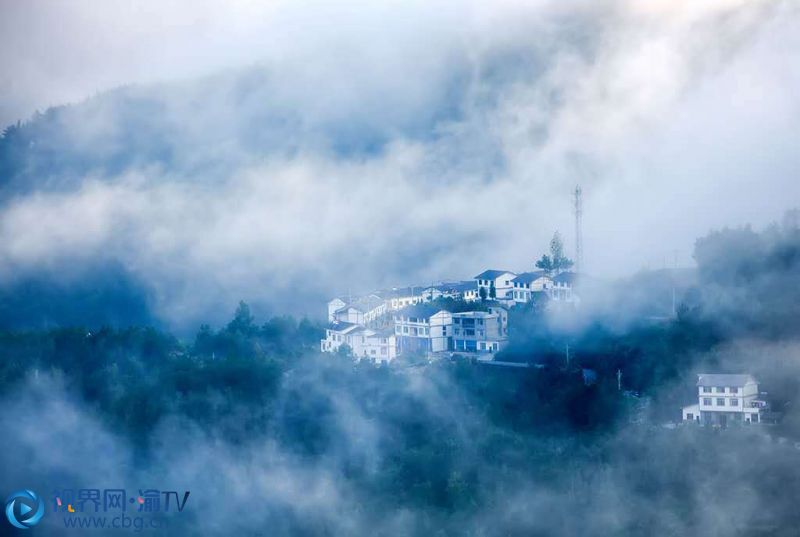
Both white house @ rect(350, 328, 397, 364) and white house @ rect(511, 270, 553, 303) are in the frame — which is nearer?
white house @ rect(350, 328, 397, 364)

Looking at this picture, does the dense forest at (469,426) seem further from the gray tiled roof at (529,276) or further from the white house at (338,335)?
the gray tiled roof at (529,276)

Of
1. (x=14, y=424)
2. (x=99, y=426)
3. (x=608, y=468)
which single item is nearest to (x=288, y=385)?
(x=99, y=426)

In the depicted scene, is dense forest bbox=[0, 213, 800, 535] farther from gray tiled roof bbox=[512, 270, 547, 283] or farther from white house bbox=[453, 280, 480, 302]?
white house bbox=[453, 280, 480, 302]

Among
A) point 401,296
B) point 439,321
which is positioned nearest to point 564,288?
point 439,321

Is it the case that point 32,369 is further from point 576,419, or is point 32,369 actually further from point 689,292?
point 689,292

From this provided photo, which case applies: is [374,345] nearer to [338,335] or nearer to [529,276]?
[338,335]

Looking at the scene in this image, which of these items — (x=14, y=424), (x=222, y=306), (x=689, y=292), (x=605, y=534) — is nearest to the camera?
(x=605, y=534)

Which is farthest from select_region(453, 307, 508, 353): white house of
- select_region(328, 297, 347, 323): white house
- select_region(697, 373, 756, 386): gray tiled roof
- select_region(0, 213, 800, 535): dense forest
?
select_region(697, 373, 756, 386): gray tiled roof
